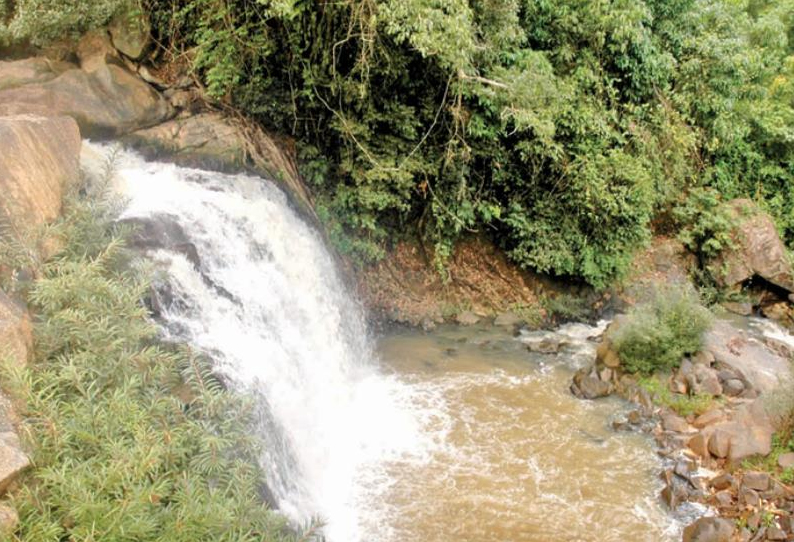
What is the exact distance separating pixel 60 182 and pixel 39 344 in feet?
6.31

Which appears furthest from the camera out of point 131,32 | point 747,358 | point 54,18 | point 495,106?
point 131,32

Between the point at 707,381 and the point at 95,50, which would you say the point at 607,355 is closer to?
the point at 707,381

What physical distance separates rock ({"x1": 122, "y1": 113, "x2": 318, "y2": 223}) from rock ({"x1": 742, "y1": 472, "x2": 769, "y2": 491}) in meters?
5.68

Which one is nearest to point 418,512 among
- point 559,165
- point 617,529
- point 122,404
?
point 617,529

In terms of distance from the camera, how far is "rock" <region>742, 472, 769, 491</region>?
5457mm

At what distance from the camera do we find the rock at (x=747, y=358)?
7.34 meters

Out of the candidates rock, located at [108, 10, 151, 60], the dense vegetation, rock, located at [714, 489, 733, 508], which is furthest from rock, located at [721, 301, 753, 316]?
rock, located at [108, 10, 151, 60]

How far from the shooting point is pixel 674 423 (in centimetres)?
680

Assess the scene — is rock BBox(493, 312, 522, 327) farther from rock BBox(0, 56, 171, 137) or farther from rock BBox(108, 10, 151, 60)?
rock BBox(108, 10, 151, 60)

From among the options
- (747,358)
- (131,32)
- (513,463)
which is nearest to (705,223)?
(747,358)

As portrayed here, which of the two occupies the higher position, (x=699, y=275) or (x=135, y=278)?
(x=135, y=278)

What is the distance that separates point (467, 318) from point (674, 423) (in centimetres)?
344

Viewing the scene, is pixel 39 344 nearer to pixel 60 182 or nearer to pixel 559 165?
pixel 60 182

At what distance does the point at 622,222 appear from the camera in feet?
30.5
